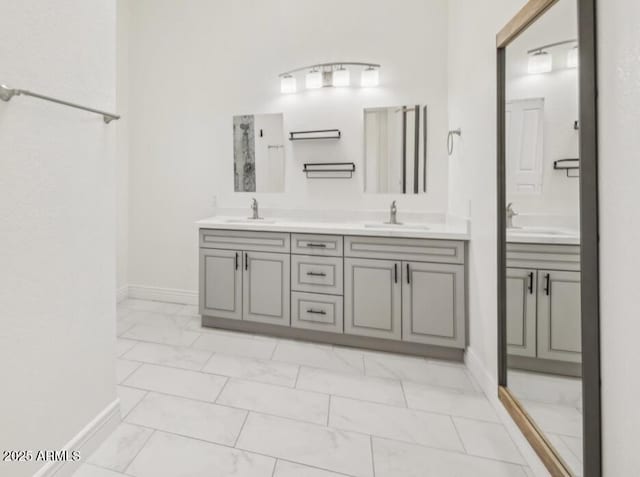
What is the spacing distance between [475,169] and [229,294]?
6.74ft

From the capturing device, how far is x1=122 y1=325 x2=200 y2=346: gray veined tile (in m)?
2.41

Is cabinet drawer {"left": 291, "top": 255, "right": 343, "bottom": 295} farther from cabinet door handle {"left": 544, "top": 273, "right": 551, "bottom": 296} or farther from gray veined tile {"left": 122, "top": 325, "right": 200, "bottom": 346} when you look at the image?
cabinet door handle {"left": 544, "top": 273, "right": 551, "bottom": 296}

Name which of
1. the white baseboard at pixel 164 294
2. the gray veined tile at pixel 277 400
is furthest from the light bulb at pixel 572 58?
the white baseboard at pixel 164 294

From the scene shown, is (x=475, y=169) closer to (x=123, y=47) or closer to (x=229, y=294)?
(x=229, y=294)

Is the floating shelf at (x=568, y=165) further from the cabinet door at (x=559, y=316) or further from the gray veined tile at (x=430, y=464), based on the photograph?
the gray veined tile at (x=430, y=464)

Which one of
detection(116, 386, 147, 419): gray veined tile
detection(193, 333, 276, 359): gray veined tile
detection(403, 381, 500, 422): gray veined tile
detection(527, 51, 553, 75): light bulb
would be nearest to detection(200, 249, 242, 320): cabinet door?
detection(193, 333, 276, 359): gray veined tile

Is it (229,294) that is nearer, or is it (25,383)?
(25,383)

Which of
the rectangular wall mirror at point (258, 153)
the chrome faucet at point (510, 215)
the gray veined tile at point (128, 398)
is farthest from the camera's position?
the rectangular wall mirror at point (258, 153)

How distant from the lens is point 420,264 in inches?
85.5

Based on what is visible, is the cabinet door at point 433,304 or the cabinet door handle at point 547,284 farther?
the cabinet door at point 433,304

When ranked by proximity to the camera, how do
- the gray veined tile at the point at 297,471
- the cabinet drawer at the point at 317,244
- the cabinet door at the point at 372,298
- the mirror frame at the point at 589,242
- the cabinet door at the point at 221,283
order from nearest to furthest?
the mirror frame at the point at 589,242, the gray veined tile at the point at 297,471, the cabinet door at the point at 372,298, the cabinet drawer at the point at 317,244, the cabinet door at the point at 221,283

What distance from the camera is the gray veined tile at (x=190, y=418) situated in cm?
144

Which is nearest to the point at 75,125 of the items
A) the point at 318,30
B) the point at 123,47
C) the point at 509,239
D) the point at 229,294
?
the point at 229,294

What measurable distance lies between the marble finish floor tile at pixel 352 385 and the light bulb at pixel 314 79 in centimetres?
239
